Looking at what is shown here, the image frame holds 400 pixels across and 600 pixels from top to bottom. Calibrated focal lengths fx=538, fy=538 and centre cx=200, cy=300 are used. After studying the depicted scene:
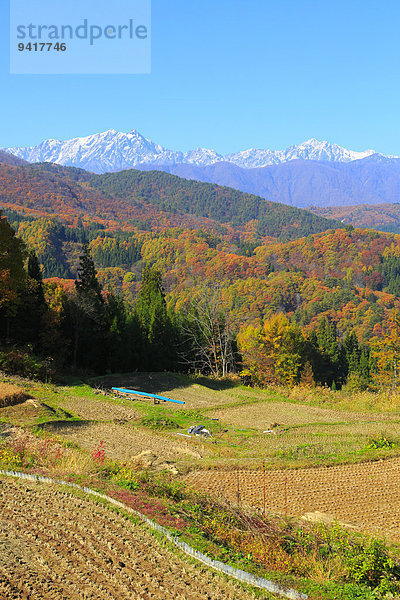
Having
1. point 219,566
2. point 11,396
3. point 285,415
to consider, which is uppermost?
Answer: point 219,566

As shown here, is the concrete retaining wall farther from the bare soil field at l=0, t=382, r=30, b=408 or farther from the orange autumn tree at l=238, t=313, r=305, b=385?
the orange autumn tree at l=238, t=313, r=305, b=385

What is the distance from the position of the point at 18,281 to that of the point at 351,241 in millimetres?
154815

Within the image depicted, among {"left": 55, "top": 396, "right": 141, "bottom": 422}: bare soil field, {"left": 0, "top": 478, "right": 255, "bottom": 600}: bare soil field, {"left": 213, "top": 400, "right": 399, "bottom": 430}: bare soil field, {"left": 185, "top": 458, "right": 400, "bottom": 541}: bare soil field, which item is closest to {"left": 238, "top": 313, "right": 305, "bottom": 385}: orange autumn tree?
{"left": 213, "top": 400, "right": 399, "bottom": 430}: bare soil field

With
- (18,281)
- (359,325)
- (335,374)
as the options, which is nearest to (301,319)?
(359,325)

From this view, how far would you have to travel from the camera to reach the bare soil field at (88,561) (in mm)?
7805

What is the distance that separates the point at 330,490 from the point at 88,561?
823 cm

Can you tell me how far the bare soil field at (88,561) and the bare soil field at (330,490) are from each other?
4093mm

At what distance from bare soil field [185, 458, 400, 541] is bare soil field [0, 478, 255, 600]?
4.09 metres

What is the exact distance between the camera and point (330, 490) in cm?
1479

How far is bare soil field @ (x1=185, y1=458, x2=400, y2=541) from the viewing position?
12.9 metres

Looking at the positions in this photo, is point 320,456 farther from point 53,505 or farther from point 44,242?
point 44,242

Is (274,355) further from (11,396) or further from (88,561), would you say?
(88,561)


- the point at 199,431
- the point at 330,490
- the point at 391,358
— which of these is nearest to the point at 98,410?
the point at 199,431

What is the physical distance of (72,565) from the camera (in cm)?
850
